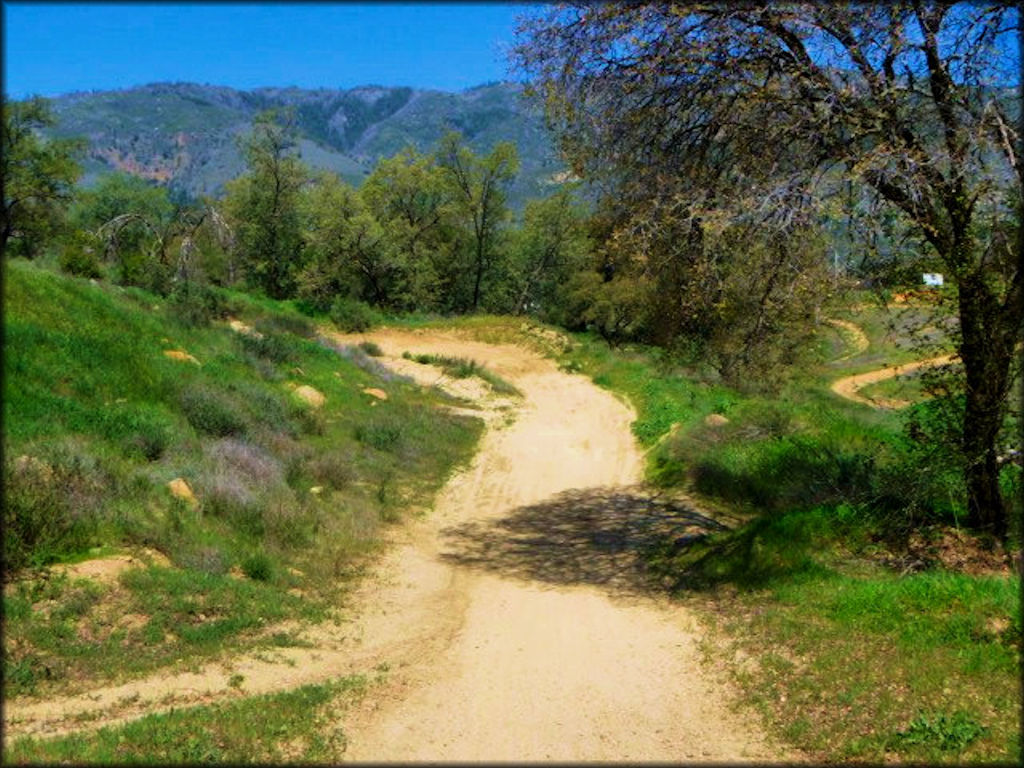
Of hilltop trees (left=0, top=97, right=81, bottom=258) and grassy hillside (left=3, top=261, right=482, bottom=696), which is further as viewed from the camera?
hilltop trees (left=0, top=97, right=81, bottom=258)

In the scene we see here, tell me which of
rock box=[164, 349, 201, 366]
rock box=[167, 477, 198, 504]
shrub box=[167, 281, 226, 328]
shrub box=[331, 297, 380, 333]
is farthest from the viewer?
shrub box=[331, 297, 380, 333]

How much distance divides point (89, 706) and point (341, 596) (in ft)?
10.9

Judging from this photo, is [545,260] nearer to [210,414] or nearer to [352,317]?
[352,317]

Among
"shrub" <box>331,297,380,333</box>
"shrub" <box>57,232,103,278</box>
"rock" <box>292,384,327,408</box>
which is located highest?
"shrub" <box>57,232,103,278</box>

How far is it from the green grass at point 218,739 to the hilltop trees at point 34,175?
33.4 meters

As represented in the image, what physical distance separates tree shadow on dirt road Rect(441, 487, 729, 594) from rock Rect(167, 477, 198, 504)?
3442 millimetres

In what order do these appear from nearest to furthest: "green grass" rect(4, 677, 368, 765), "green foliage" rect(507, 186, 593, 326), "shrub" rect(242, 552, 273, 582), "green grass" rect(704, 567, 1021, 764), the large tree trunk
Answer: "green grass" rect(4, 677, 368, 765) < "green grass" rect(704, 567, 1021, 764) < the large tree trunk < "shrub" rect(242, 552, 273, 582) < "green foliage" rect(507, 186, 593, 326)

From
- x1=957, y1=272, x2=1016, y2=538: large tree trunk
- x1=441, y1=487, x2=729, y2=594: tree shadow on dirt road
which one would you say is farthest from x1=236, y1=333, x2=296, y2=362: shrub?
x1=957, y1=272, x2=1016, y2=538: large tree trunk

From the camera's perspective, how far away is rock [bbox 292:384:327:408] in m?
17.4

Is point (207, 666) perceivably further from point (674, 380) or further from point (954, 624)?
point (674, 380)

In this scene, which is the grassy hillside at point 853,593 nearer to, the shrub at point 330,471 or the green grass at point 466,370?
the shrub at point 330,471

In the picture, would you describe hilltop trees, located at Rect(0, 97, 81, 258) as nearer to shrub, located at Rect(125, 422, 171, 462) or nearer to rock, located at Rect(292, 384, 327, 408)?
rock, located at Rect(292, 384, 327, 408)

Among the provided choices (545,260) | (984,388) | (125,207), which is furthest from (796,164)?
(125,207)

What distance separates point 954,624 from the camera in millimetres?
6438
